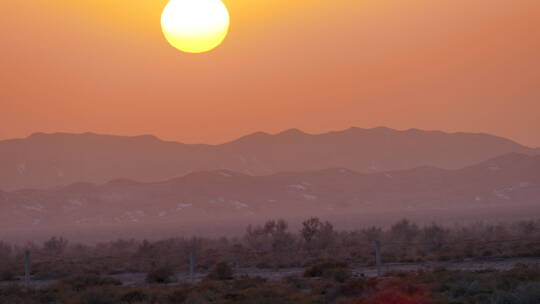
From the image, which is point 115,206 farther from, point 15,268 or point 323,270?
point 323,270

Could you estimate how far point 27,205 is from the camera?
18775 centimetres

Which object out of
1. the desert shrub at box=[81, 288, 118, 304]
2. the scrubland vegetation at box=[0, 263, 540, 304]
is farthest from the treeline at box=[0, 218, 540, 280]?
the desert shrub at box=[81, 288, 118, 304]

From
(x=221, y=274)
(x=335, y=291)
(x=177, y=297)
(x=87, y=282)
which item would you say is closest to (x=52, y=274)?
(x=87, y=282)

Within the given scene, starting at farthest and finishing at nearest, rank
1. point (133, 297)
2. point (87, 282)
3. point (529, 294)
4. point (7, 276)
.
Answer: point (7, 276)
point (87, 282)
point (133, 297)
point (529, 294)

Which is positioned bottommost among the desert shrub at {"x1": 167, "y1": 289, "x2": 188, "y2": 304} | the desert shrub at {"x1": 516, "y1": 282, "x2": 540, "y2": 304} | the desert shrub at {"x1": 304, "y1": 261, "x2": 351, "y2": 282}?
the desert shrub at {"x1": 516, "y1": 282, "x2": 540, "y2": 304}

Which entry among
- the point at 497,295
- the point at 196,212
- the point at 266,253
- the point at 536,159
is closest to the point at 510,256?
the point at 266,253

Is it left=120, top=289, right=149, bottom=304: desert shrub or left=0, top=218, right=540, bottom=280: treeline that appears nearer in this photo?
left=120, top=289, right=149, bottom=304: desert shrub

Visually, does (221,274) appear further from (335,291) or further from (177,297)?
(335,291)

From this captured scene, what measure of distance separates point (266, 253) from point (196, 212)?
142 metres

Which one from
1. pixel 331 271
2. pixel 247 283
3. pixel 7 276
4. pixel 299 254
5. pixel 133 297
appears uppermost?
pixel 299 254

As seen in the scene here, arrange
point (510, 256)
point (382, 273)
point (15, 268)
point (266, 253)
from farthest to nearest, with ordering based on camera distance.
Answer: point (266, 253)
point (15, 268)
point (510, 256)
point (382, 273)

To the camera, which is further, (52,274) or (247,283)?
(52,274)

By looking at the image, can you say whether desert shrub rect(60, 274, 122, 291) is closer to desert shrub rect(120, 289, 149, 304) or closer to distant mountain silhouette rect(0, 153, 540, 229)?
desert shrub rect(120, 289, 149, 304)

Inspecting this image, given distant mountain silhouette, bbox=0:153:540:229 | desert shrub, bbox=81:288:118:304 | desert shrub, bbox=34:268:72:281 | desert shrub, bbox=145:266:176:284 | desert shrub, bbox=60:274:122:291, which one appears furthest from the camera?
distant mountain silhouette, bbox=0:153:540:229
